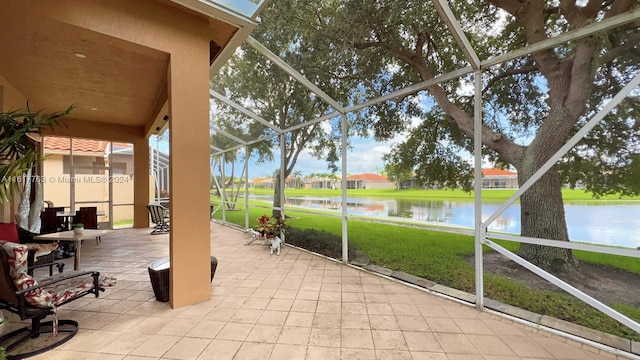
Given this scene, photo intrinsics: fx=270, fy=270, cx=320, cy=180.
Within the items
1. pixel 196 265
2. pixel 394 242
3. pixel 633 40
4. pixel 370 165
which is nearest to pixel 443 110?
pixel 370 165

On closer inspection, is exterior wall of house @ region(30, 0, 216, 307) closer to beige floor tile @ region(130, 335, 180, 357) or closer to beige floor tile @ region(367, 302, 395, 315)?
beige floor tile @ region(130, 335, 180, 357)

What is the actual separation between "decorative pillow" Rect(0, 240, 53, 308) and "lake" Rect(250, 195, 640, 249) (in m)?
3.93

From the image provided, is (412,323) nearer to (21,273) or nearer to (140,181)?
(21,273)

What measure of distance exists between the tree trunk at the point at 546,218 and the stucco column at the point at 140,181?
9.78m

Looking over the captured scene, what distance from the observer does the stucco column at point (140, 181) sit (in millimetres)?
8602

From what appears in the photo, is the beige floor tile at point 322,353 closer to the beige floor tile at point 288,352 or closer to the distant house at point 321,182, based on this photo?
the beige floor tile at point 288,352

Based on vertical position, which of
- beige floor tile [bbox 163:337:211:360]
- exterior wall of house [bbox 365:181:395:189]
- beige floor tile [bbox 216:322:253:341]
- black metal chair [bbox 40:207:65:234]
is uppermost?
exterior wall of house [bbox 365:181:395:189]

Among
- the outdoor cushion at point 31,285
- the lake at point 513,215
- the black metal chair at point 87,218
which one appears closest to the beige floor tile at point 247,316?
the outdoor cushion at point 31,285

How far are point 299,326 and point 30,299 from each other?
2.25 metres

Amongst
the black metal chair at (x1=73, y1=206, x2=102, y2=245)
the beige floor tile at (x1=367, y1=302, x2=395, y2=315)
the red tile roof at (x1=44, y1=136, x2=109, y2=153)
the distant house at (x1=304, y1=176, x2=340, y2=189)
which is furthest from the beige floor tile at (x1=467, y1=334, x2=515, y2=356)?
the red tile roof at (x1=44, y1=136, x2=109, y2=153)

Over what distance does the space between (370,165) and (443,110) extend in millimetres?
1440

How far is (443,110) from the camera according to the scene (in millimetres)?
4121

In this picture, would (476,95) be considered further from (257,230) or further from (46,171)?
(46,171)

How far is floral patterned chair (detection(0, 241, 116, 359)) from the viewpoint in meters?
2.12
